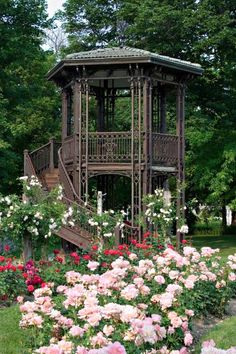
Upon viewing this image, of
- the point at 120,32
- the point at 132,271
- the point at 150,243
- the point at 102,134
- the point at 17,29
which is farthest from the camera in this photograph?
the point at 120,32

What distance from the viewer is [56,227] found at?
1029 centimetres

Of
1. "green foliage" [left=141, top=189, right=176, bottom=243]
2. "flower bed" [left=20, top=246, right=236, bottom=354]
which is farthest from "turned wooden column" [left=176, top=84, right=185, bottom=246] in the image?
"flower bed" [left=20, top=246, right=236, bottom=354]

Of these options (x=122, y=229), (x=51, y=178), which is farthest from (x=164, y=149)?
(x=122, y=229)

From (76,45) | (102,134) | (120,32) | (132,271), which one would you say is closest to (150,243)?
(132,271)

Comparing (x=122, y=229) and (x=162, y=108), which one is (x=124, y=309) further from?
(x=162, y=108)

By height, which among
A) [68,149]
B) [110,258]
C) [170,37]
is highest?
[170,37]

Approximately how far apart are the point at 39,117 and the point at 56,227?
805 inches

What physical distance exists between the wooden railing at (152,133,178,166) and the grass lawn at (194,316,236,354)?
31.6 feet

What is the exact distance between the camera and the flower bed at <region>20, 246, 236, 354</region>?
411 cm

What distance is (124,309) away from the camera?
14.7ft

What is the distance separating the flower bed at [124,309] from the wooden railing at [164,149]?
8771 millimetres

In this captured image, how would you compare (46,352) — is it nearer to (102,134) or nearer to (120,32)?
(102,134)

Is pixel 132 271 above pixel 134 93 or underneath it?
underneath

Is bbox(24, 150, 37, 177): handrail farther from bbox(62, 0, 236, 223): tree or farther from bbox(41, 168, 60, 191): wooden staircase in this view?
bbox(62, 0, 236, 223): tree
